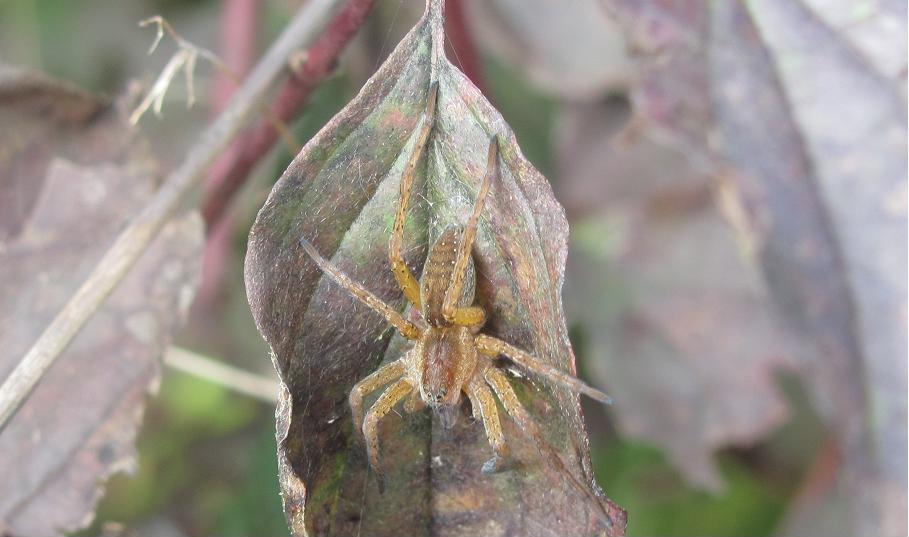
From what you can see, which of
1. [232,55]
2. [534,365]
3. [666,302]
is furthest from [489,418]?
[232,55]

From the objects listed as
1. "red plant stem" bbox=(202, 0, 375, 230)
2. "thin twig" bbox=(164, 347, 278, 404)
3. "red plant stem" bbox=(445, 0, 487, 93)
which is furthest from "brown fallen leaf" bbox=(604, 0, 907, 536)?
"thin twig" bbox=(164, 347, 278, 404)

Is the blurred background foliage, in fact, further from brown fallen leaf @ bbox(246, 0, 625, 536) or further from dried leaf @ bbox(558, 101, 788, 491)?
brown fallen leaf @ bbox(246, 0, 625, 536)

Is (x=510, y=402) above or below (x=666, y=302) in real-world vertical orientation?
above

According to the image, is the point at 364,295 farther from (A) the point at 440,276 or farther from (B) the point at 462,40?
(B) the point at 462,40

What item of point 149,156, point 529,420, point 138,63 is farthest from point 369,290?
point 138,63

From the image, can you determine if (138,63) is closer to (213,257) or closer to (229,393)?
(213,257)

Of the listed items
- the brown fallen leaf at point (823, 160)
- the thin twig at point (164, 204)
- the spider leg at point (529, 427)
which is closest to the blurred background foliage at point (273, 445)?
the thin twig at point (164, 204)
